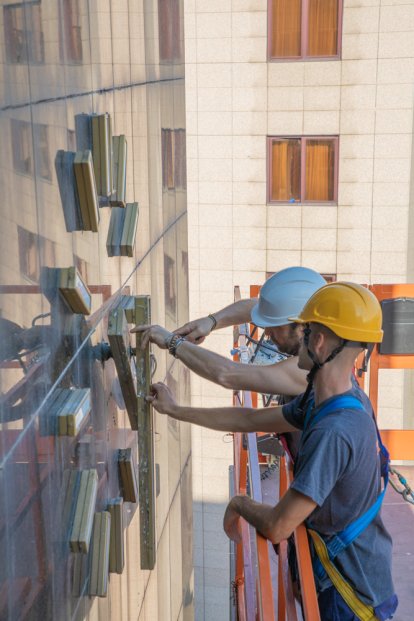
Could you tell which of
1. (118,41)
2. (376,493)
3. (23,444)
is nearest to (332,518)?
(376,493)

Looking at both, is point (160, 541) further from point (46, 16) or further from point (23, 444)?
point (46, 16)

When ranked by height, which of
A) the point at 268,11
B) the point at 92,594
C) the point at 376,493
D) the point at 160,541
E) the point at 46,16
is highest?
the point at 268,11

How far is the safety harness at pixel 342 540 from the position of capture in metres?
4.18

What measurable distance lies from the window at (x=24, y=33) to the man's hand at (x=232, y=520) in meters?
2.59

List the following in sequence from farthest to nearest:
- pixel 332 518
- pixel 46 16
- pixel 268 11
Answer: pixel 268 11 < pixel 332 518 < pixel 46 16

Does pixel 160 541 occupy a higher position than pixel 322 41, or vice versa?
pixel 322 41

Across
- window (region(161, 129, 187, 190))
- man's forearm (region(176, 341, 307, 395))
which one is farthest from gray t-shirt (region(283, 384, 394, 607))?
window (region(161, 129, 187, 190))

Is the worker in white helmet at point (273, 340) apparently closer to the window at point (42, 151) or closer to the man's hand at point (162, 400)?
the man's hand at point (162, 400)

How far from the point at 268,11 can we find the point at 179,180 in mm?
10891

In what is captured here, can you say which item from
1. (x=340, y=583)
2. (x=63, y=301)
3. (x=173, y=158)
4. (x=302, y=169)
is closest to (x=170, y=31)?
(x=173, y=158)

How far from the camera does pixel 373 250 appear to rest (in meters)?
20.3

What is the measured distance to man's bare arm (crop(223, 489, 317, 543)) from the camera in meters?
4.06

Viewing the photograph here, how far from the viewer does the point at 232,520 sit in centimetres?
501

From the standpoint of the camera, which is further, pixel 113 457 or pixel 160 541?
pixel 160 541
